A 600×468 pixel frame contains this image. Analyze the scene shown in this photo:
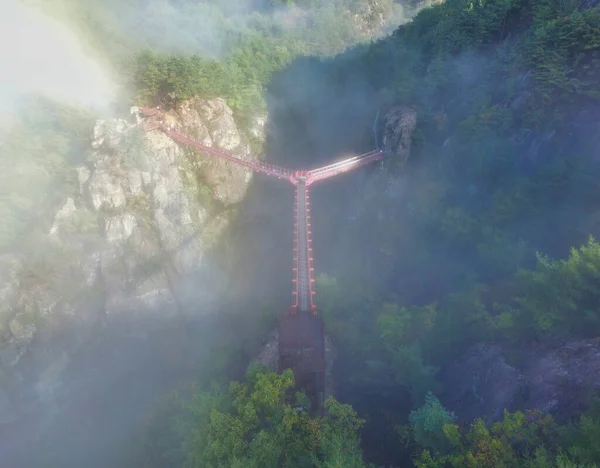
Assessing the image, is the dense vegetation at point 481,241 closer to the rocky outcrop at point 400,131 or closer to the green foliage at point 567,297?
the green foliage at point 567,297

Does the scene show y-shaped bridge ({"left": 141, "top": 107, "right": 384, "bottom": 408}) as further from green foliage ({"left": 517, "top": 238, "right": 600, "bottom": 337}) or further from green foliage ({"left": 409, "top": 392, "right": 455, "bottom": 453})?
green foliage ({"left": 517, "top": 238, "right": 600, "bottom": 337})

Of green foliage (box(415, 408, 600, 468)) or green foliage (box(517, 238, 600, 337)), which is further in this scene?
green foliage (box(517, 238, 600, 337))

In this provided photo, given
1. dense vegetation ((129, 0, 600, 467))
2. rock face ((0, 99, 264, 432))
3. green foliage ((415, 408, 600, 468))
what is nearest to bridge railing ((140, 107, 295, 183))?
rock face ((0, 99, 264, 432))


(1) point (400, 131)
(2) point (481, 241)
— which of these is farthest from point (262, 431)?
(1) point (400, 131)

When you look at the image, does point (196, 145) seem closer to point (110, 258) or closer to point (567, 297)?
point (110, 258)

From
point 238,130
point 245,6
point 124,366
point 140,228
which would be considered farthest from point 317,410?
point 245,6

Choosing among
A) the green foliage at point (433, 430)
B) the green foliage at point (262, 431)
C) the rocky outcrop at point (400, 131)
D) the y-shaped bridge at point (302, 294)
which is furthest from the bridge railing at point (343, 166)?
the green foliage at point (433, 430)
